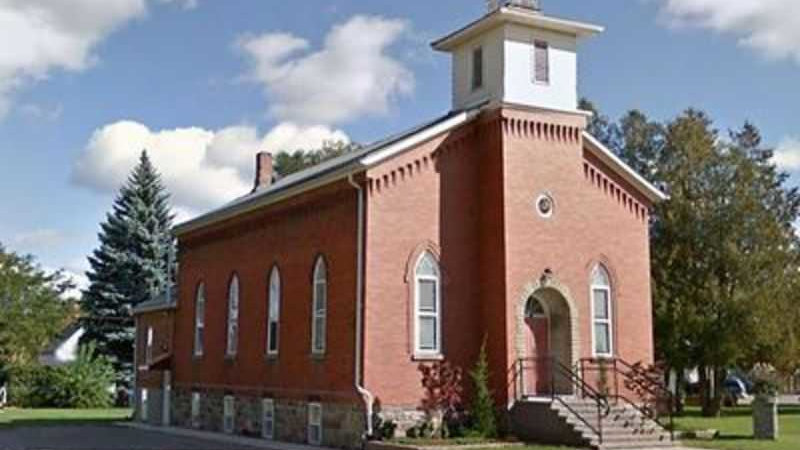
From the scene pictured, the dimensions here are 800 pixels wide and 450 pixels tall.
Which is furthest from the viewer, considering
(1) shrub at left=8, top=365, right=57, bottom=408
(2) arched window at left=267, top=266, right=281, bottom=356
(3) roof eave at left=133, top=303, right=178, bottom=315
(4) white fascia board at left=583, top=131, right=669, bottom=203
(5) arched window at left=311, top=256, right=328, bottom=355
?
(1) shrub at left=8, top=365, right=57, bottom=408

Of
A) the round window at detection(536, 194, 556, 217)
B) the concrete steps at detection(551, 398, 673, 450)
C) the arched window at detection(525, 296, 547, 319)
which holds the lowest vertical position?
the concrete steps at detection(551, 398, 673, 450)

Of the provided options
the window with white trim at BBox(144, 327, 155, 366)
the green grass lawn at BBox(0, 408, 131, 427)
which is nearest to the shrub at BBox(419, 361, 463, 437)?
the window with white trim at BBox(144, 327, 155, 366)

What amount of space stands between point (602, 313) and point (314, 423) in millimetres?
7932

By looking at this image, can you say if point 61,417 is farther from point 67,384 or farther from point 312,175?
point 312,175

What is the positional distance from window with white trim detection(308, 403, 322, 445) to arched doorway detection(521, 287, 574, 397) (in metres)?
5.18

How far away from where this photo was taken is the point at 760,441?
86.0 feet

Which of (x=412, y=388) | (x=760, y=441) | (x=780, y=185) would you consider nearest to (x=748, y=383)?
(x=780, y=185)

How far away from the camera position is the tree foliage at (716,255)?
135ft

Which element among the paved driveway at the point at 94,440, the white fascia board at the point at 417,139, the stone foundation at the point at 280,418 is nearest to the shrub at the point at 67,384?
the paved driveway at the point at 94,440

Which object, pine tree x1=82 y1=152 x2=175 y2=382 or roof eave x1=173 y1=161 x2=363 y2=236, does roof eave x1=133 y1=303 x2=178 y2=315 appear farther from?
pine tree x1=82 y1=152 x2=175 y2=382

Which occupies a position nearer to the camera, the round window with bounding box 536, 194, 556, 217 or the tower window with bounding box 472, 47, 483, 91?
the round window with bounding box 536, 194, 556, 217

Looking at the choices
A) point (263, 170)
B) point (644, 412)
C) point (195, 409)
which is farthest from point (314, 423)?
point (263, 170)

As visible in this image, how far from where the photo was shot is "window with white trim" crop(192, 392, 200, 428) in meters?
34.2

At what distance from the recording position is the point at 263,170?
1625 inches
